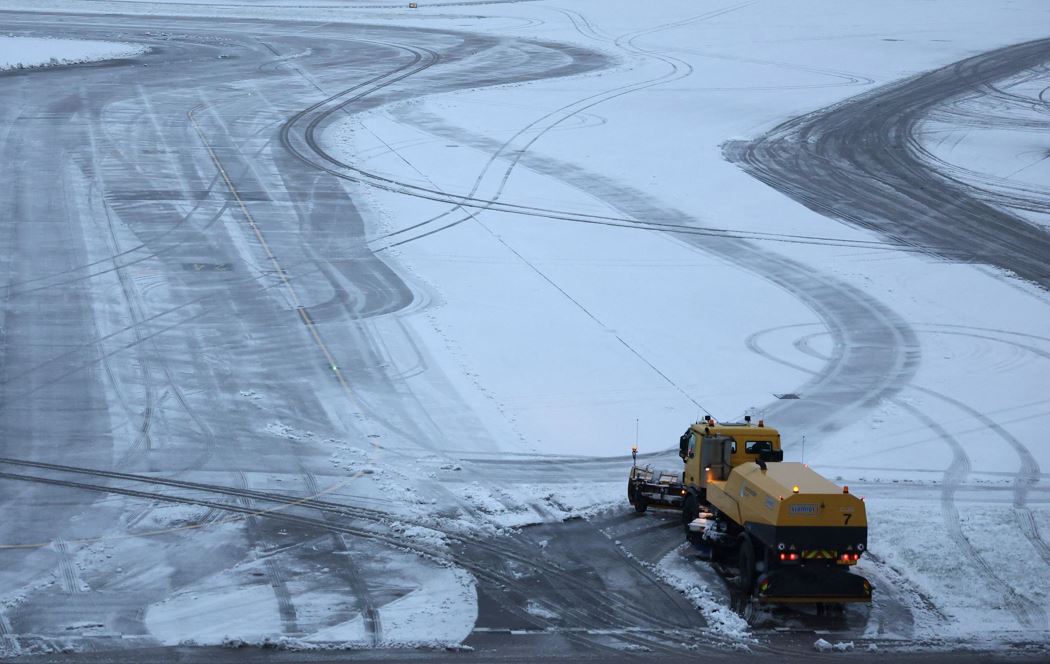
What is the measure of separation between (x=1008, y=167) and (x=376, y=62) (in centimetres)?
3743

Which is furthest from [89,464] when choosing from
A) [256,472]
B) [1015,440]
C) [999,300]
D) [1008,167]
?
[1008,167]

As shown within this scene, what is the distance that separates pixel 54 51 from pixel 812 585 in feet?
217

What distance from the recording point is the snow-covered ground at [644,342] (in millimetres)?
19641

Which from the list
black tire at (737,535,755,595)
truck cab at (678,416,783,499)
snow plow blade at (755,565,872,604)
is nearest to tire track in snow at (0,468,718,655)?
snow plow blade at (755,565,872,604)

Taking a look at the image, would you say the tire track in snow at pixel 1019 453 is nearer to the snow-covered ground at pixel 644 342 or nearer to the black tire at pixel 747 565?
the snow-covered ground at pixel 644 342

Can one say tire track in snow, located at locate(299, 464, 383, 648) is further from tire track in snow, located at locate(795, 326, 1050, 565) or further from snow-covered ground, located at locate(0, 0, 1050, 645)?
tire track in snow, located at locate(795, 326, 1050, 565)

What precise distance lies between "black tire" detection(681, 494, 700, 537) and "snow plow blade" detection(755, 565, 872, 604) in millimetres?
2927

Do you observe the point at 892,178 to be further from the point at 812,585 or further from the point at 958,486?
the point at 812,585

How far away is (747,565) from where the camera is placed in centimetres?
1867

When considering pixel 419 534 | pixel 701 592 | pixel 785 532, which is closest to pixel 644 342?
pixel 419 534

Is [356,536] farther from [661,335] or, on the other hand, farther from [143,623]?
[661,335]

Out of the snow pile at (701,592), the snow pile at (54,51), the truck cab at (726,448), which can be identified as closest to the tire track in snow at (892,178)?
the truck cab at (726,448)

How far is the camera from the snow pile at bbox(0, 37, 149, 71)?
68.2 meters

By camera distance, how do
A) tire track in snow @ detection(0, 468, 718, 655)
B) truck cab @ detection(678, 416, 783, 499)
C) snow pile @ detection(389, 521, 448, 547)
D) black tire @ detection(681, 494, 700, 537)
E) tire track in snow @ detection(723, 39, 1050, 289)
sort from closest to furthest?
1. tire track in snow @ detection(0, 468, 718, 655)
2. snow pile @ detection(389, 521, 448, 547)
3. truck cab @ detection(678, 416, 783, 499)
4. black tire @ detection(681, 494, 700, 537)
5. tire track in snow @ detection(723, 39, 1050, 289)
